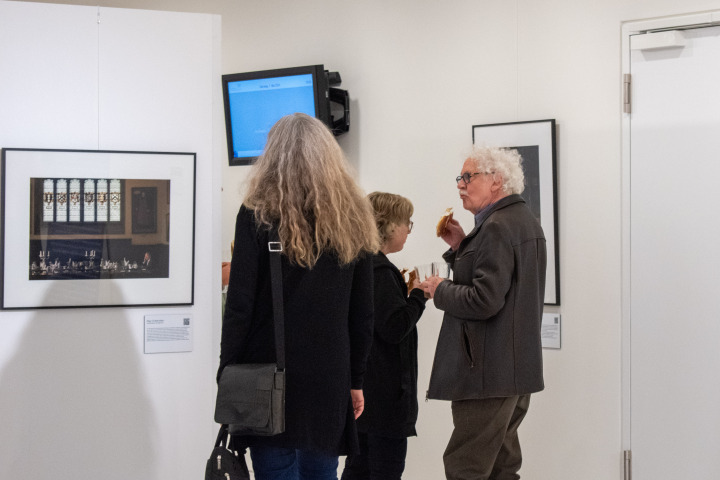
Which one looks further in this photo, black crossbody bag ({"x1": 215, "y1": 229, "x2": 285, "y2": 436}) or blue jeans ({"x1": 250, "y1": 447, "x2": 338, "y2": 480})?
blue jeans ({"x1": 250, "y1": 447, "x2": 338, "y2": 480})

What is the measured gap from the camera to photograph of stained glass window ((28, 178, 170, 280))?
289 cm

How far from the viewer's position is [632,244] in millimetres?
3301

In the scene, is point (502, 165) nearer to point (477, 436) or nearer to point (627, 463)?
point (477, 436)

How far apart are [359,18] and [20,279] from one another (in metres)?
2.16

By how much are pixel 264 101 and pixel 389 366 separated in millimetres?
1855

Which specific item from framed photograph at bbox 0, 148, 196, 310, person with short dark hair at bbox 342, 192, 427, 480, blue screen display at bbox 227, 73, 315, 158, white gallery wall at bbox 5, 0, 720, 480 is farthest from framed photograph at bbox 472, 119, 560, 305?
framed photograph at bbox 0, 148, 196, 310

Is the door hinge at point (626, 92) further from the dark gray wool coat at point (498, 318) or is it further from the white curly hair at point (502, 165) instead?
the dark gray wool coat at point (498, 318)

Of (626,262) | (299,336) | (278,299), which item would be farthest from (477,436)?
(626,262)

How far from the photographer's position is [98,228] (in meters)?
2.92

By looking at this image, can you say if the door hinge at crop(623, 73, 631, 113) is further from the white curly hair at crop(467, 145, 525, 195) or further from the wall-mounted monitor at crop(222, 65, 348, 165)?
the wall-mounted monitor at crop(222, 65, 348, 165)

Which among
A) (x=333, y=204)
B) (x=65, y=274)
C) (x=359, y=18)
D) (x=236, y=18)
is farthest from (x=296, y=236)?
(x=236, y=18)

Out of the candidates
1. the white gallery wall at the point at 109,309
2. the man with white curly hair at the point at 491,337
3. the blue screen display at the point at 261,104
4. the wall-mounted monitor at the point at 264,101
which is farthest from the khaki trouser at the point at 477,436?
the blue screen display at the point at 261,104

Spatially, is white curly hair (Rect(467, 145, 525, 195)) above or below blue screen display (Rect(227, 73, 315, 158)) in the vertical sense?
below

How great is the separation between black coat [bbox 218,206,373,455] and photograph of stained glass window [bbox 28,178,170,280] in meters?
0.98
